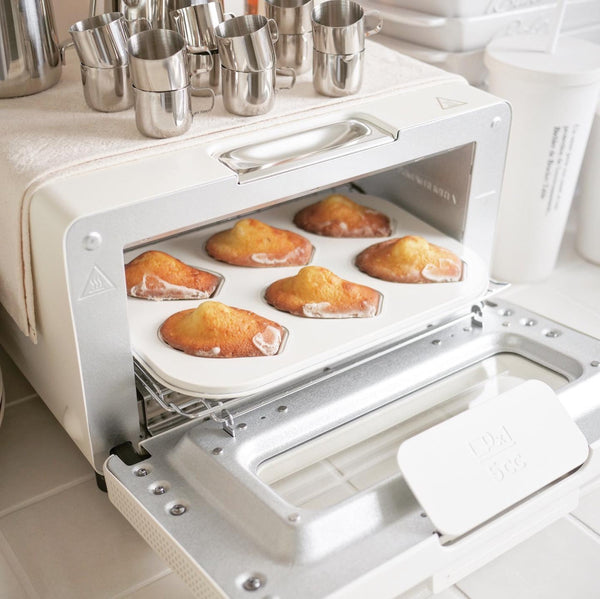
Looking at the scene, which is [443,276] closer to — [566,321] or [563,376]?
[563,376]

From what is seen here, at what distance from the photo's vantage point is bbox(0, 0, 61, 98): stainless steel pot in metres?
0.94

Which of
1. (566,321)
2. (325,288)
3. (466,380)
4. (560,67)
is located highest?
(560,67)

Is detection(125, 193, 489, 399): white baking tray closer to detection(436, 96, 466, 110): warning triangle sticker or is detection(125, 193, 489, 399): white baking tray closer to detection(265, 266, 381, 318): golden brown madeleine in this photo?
detection(265, 266, 381, 318): golden brown madeleine

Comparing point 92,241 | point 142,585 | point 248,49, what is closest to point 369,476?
point 142,585

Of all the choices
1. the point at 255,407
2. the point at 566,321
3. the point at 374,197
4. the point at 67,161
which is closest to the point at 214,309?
the point at 255,407

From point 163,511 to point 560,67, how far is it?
92 cm

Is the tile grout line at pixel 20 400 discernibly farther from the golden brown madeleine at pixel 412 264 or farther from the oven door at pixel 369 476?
the golden brown madeleine at pixel 412 264

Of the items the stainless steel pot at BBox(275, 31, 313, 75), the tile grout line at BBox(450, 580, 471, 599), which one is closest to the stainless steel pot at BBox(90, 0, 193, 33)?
the stainless steel pot at BBox(275, 31, 313, 75)

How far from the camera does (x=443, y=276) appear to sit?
105cm

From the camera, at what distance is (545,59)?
4.38 feet

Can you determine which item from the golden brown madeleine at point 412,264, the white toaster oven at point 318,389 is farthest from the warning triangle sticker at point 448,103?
the golden brown madeleine at point 412,264

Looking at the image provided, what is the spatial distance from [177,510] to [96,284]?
0.75 feet

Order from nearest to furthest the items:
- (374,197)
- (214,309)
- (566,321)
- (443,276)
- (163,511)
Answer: (163,511) < (214,309) < (443,276) < (374,197) < (566,321)

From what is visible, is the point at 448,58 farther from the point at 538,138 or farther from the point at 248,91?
the point at 248,91
